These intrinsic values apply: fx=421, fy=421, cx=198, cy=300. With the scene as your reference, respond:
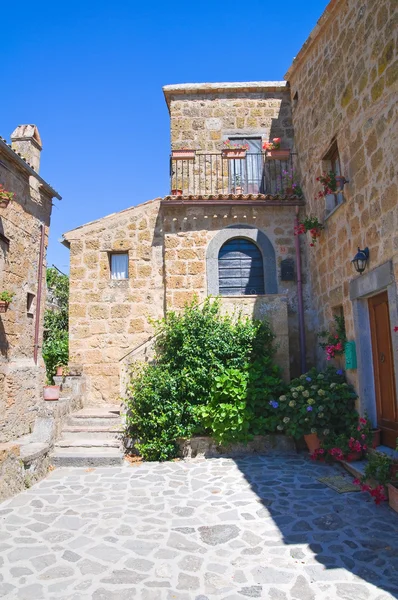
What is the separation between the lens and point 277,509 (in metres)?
4.57

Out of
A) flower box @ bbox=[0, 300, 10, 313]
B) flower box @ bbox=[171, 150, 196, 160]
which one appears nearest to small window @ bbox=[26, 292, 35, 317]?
flower box @ bbox=[0, 300, 10, 313]

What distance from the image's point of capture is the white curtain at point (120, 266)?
9.51 metres

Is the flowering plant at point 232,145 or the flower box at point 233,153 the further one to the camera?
the flowering plant at point 232,145

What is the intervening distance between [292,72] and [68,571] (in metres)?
10.2

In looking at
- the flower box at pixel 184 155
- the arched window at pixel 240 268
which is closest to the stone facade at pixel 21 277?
the flower box at pixel 184 155

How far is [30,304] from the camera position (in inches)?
313

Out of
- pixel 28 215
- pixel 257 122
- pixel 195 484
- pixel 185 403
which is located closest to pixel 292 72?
pixel 257 122

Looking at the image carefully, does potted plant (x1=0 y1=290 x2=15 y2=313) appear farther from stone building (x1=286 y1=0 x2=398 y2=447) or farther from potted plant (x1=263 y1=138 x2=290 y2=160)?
potted plant (x1=263 y1=138 x2=290 y2=160)

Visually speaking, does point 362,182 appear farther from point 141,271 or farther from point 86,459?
point 86,459

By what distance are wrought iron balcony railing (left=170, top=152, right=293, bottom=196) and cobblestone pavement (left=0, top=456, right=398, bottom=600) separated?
671 centimetres

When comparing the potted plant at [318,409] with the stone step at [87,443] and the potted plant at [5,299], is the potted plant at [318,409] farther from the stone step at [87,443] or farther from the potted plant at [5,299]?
the potted plant at [5,299]

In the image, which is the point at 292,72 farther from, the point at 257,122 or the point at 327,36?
the point at 327,36

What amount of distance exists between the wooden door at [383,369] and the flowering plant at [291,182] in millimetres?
4029

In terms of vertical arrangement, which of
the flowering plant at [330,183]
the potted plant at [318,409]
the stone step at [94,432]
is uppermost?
the flowering plant at [330,183]
